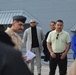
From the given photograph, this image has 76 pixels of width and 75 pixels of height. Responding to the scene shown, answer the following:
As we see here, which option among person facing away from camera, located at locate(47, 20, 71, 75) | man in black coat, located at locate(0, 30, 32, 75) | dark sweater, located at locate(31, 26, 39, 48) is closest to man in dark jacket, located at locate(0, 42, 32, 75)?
man in black coat, located at locate(0, 30, 32, 75)

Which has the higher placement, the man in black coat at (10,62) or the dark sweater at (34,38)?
the man in black coat at (10,62)

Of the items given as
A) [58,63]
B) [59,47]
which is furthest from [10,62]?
[58,63]

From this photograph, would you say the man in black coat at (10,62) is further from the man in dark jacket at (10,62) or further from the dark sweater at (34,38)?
the dark sweater at (34,38)

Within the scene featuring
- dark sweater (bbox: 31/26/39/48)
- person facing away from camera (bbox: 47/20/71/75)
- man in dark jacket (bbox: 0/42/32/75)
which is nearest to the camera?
man in dark jacket (bbox: 0/42/32/75)

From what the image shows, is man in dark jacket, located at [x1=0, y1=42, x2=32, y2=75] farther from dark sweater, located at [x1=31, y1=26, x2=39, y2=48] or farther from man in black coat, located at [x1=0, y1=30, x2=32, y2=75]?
dark sweater, located at [x1=31, y1=26, x2=39, y2=48]

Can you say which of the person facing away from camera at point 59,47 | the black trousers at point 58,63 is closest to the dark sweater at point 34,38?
the person facing away from camera at point 59,47

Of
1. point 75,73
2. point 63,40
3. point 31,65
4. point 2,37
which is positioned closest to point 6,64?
point 2,37

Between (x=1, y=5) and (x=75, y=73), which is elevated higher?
(x=1, y=5)

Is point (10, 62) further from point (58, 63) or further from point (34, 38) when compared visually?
point (34, 38)

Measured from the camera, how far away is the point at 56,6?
15.9m

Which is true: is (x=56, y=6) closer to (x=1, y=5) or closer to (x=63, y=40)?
(x=1, y=5)

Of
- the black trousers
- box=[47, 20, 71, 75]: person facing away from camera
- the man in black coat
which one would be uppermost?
the man in black coat

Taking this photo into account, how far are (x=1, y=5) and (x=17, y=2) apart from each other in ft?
2.78

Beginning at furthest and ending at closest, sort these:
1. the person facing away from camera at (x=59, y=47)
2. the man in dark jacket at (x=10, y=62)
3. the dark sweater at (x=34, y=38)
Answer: the dark sweater at (x=34, y=38)
the person facing away from camera at (x=59, y=47)
the man in dark jacket at (x=10, y=62)
